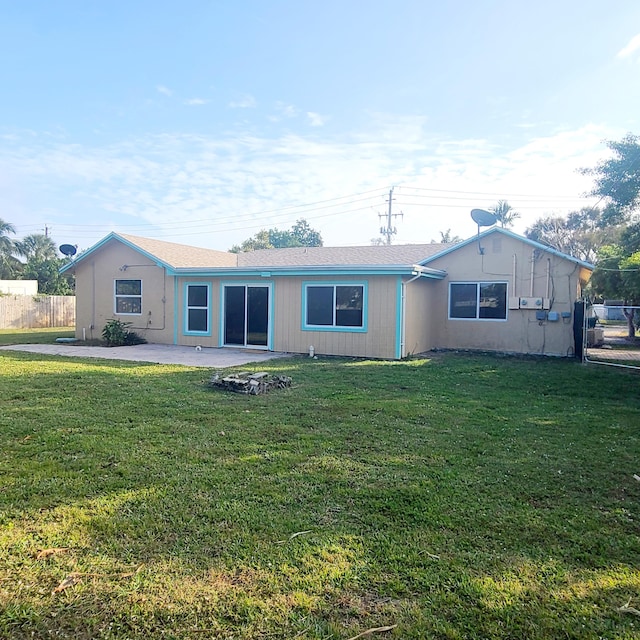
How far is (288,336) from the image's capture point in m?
13.4

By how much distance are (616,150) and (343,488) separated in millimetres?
15605

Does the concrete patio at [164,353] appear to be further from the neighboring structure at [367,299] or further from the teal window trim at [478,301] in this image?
the teal window trim at [478,301]

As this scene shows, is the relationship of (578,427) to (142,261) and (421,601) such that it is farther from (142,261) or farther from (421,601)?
(142,261)

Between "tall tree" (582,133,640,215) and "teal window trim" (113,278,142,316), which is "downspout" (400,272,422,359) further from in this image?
"teal window trim" (113,278,142,316)

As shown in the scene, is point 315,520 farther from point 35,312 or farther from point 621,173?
point 35,312

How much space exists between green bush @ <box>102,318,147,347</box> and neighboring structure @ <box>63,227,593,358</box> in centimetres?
28

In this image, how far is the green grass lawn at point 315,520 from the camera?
243 centimetres

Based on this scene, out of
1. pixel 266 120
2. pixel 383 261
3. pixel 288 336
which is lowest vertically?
pixel 288 336

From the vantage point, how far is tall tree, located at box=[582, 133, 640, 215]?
584 inches

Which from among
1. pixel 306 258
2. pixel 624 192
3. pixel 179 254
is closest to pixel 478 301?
pixel 306 258

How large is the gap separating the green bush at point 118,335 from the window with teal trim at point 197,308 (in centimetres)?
195

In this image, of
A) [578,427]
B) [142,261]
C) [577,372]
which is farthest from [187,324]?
[578,427]

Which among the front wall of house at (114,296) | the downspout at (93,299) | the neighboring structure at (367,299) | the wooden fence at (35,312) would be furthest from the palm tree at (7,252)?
the neighboring structure at (367,299)

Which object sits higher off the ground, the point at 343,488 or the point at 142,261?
the point at 142,261
